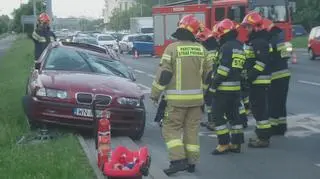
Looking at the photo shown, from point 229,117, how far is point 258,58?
0.97m

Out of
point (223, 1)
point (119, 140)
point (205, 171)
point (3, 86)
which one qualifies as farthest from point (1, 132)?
point (223, 1)

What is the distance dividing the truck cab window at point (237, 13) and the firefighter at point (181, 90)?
17457 mm

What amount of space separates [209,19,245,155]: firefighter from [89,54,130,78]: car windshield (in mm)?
2622

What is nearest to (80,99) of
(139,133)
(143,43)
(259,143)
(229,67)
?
(139,133)

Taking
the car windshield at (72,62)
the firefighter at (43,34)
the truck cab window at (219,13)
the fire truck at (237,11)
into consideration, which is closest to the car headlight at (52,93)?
the car windshield at (72,62)

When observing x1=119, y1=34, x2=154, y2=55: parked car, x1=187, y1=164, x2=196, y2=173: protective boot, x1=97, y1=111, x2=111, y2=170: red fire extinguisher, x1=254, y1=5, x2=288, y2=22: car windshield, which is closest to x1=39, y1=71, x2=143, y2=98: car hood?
x1=187, y1=164, x2=196, y2=173: protective boot

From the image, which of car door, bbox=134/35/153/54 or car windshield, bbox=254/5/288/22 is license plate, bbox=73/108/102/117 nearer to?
car windshield, bbox=254/5/288/22

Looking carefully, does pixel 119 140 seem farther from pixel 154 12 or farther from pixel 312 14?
pixel 312 14

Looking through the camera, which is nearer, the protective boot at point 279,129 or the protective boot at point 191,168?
the protective boot at point 191,168

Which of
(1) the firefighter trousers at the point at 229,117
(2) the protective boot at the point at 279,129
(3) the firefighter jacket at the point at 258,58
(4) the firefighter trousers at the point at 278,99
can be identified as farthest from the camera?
(2) the protective boot at the point at 279,129

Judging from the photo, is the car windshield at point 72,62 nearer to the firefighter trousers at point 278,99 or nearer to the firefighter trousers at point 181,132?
the firefighter trousers at point 278,99

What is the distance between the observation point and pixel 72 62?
440 inches

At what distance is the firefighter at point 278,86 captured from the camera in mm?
10031

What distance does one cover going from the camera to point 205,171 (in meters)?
8.03
